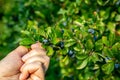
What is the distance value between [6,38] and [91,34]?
1.13m

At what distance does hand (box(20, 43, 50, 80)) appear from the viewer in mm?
1752

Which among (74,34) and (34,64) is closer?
(34,64)

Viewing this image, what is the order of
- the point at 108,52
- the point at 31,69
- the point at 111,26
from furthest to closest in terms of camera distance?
the point at 111,26 < the point at 108,52 < the point at 31,69

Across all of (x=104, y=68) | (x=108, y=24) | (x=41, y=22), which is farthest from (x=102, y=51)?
(x=41, y=22)

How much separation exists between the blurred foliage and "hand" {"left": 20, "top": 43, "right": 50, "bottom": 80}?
0.13 feet

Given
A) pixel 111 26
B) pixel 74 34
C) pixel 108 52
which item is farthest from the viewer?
pixel 111 26

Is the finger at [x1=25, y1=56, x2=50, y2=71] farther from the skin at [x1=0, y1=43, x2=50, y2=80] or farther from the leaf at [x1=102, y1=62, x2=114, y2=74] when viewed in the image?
the leaf at [x1=102, y1=62, x2=114, y2=74]

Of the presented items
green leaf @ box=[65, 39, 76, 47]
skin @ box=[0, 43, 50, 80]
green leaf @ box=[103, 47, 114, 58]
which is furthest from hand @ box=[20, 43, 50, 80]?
green leaf @ box=[103, 47, 114, 58]

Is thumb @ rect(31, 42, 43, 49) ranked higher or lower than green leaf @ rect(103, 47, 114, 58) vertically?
higher

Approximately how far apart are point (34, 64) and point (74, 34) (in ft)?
1.07

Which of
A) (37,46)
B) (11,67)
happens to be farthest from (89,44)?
(11,67)

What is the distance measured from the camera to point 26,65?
1773 millimetres

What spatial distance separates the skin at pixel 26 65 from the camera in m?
1.76

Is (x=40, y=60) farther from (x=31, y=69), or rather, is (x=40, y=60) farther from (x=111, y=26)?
(x=111, y=26)
